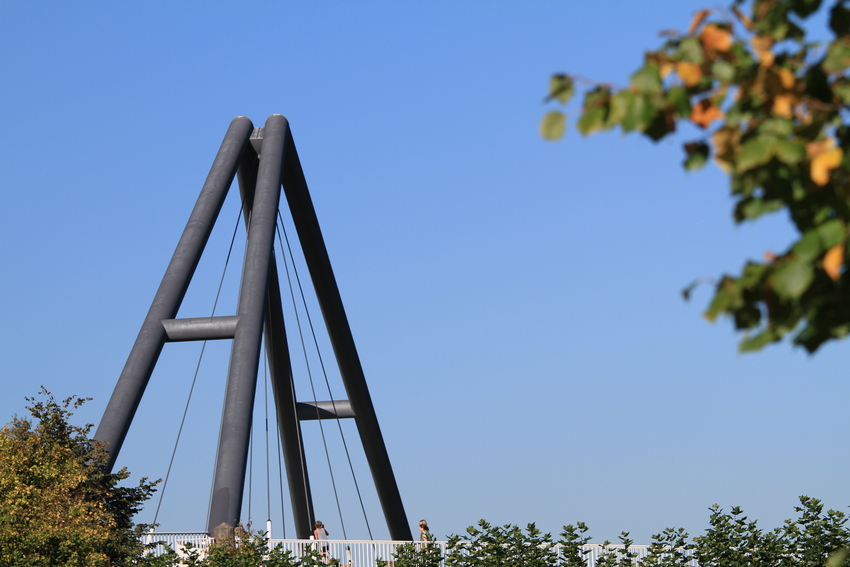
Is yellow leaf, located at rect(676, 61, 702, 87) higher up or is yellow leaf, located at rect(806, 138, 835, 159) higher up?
yellow leaf, located at rect(676, 61, 702, 87)

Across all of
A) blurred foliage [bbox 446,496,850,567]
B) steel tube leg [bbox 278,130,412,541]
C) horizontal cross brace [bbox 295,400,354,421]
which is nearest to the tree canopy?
blurred foliage [bbox 446,496,850,567]

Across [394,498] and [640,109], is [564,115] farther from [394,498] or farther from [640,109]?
[394,498]

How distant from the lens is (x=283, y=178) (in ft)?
88.4

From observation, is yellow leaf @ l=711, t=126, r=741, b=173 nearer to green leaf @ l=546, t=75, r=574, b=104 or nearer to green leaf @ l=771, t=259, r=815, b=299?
green leaf @ l=771, t=259, r=815, b=299

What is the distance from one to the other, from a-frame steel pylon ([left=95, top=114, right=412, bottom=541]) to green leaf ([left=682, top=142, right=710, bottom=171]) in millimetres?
15885

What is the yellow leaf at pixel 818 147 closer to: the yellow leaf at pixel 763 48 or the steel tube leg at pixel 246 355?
the yellow leaf at pixel 763 48

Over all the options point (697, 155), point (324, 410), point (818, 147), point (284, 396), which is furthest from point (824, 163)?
point (324, 410)

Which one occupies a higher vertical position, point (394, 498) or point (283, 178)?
point (283, 178)

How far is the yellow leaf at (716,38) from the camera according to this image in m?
4.55

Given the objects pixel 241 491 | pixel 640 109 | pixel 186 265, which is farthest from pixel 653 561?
pixel 640 109

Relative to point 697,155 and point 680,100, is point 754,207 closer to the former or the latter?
point 697,155

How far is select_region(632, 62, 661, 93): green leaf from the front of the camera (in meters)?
4.50

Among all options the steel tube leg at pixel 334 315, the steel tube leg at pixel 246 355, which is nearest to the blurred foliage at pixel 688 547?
the steel tube leg at pixel 246 355

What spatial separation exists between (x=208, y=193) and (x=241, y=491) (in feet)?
23.9
